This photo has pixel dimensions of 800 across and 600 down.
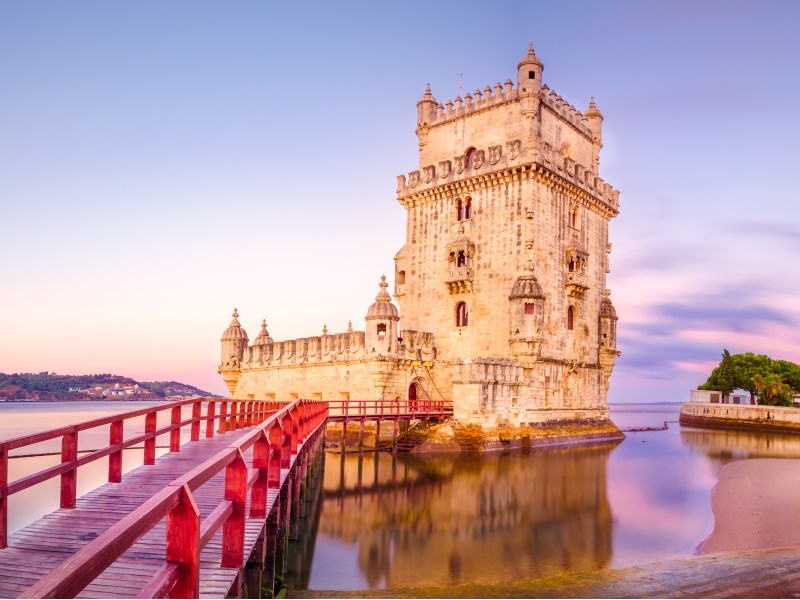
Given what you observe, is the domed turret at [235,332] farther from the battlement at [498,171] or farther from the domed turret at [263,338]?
the battlement at [498,171]

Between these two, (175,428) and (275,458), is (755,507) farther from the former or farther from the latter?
(175,428)

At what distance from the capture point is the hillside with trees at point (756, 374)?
212 ft

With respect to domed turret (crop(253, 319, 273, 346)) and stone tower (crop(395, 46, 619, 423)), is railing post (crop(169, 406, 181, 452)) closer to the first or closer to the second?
stone tower (crop(395, 46, 619, 423))

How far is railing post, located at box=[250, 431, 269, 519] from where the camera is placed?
25.8ft

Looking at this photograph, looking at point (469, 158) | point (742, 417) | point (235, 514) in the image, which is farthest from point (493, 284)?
point (742, 417)

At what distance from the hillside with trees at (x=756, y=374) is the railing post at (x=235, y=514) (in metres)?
68.2

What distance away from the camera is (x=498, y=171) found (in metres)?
34.7

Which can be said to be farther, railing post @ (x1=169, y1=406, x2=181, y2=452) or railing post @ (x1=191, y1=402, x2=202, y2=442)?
railing post @ (x1=191, y1=402, x2=202, y2=442)

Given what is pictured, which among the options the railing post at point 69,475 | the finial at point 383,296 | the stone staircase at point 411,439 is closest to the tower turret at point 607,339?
the stone staircase at point 411,439

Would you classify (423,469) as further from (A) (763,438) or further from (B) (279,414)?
(A) (763,438)

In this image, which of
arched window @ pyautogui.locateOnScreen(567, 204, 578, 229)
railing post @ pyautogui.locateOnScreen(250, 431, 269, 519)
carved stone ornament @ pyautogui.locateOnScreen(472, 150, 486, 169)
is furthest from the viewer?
arched window @ pyautogui.locateOnScreen(567, 204, 578, 229)

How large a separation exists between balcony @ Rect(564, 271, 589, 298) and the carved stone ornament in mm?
7484

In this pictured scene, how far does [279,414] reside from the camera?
33.6 ft

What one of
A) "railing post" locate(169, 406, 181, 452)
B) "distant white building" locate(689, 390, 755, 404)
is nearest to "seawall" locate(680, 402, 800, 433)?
"distant white building" locate(689, 390, 755, 404)
